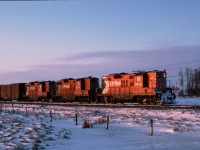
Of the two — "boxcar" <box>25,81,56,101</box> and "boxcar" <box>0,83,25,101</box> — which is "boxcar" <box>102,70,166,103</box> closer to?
"boxcar" <box>25,81,56,101</box>

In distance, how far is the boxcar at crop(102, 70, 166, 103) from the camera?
4109cm

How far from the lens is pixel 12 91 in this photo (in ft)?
232

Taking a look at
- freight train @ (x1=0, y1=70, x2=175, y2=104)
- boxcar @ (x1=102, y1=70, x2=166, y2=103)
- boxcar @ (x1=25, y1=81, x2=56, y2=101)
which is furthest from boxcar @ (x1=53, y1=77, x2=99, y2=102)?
boxcar @ (x1=102, y1=70, x2=166, y2=103)

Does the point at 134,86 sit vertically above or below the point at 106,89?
above

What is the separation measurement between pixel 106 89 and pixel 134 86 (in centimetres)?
547

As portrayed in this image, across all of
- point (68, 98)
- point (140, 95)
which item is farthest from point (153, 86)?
point (68, 98)

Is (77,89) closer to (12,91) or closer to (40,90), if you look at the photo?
(40,90)

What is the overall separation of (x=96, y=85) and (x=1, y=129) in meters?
35.7

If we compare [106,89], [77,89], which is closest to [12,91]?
[77,89]

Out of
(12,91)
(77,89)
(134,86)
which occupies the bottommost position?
(12,91)

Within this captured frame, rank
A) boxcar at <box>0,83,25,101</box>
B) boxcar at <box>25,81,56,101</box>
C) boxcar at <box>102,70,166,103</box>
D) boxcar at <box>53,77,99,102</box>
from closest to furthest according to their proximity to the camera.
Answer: boxcar at <box>102,70,166,103</box> → boxcar at <box>53,77,99,102</box> → boxcar at <box>25,81,56,101</box> → boxcar at <box>0,83,25,101</box>

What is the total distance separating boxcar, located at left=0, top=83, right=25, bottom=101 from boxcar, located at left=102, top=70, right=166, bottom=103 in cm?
2482

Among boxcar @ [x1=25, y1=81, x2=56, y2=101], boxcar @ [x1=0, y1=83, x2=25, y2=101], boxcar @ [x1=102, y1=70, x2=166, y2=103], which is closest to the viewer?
boxcar @ [x1=102, y1=70, x2=166, y2=103]

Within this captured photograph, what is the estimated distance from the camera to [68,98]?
5662 centimetres
